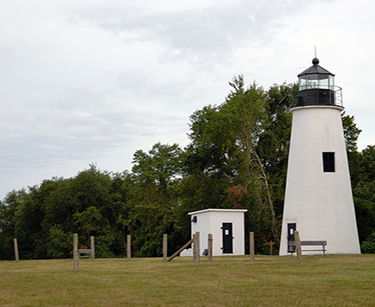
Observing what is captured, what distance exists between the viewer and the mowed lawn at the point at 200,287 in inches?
465

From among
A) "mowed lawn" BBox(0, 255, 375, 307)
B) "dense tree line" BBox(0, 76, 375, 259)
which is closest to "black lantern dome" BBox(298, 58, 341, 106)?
"dense tree line" BBox(0, 76, 375, 259)

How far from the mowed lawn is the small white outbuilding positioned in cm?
1378

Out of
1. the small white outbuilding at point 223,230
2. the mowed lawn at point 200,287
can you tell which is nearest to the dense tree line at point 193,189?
the small white outbuilding at point 223,230

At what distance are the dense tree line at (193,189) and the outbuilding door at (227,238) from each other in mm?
7721

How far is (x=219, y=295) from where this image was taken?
12602mm

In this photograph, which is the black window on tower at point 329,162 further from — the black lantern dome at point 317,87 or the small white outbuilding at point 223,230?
the small white outbuilding at point 223,230

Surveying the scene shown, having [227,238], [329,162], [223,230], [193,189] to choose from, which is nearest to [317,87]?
[329,162]

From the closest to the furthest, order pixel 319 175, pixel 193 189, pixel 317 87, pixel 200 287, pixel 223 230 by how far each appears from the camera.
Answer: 1. pixel 200 287
2. pixel 319 175
3. pixel 317 87
4. pixel 223 230
5. pixel 193 189

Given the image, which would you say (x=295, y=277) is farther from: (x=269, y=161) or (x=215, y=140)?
(x=269, y=161)

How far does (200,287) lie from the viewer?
548 inches

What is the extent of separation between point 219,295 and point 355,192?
25591 millimetres

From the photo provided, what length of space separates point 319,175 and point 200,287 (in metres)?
16.8

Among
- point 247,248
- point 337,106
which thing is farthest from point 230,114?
point 337,106

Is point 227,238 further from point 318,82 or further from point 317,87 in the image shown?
point 318,82
